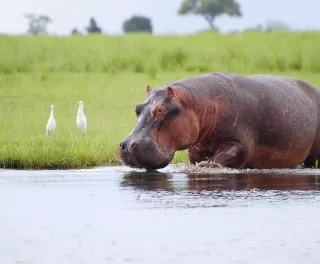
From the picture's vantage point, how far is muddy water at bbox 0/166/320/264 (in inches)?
219

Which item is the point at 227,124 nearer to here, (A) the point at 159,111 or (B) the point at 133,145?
(A) the point at 159,111

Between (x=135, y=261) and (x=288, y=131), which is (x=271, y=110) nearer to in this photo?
(x=288, y=131)

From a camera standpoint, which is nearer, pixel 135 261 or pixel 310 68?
pixel 135 261

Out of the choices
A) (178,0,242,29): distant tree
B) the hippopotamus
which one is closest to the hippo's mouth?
the hippopotamus

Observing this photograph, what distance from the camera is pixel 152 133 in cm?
902

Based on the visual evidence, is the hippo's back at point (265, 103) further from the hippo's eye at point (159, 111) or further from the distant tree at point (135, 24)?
the distant tree at point (135, 24)

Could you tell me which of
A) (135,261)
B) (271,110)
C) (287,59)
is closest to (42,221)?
(135,261)

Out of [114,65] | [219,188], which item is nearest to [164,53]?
[114,65]

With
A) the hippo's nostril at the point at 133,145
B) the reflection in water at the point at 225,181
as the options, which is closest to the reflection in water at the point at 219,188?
the reflection in water at the point at 225,181

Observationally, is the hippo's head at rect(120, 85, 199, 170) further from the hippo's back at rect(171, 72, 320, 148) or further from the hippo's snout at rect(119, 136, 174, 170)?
the hippo's back at rect(171, 72, 320, 148)

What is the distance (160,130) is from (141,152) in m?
0.38

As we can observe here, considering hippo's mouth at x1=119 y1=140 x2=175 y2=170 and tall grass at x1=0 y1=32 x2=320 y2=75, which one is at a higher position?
tall grass at x1=0 y1=32 x2=320 y2=75

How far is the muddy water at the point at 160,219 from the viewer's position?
555cm

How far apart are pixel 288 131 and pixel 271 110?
0.97ft
